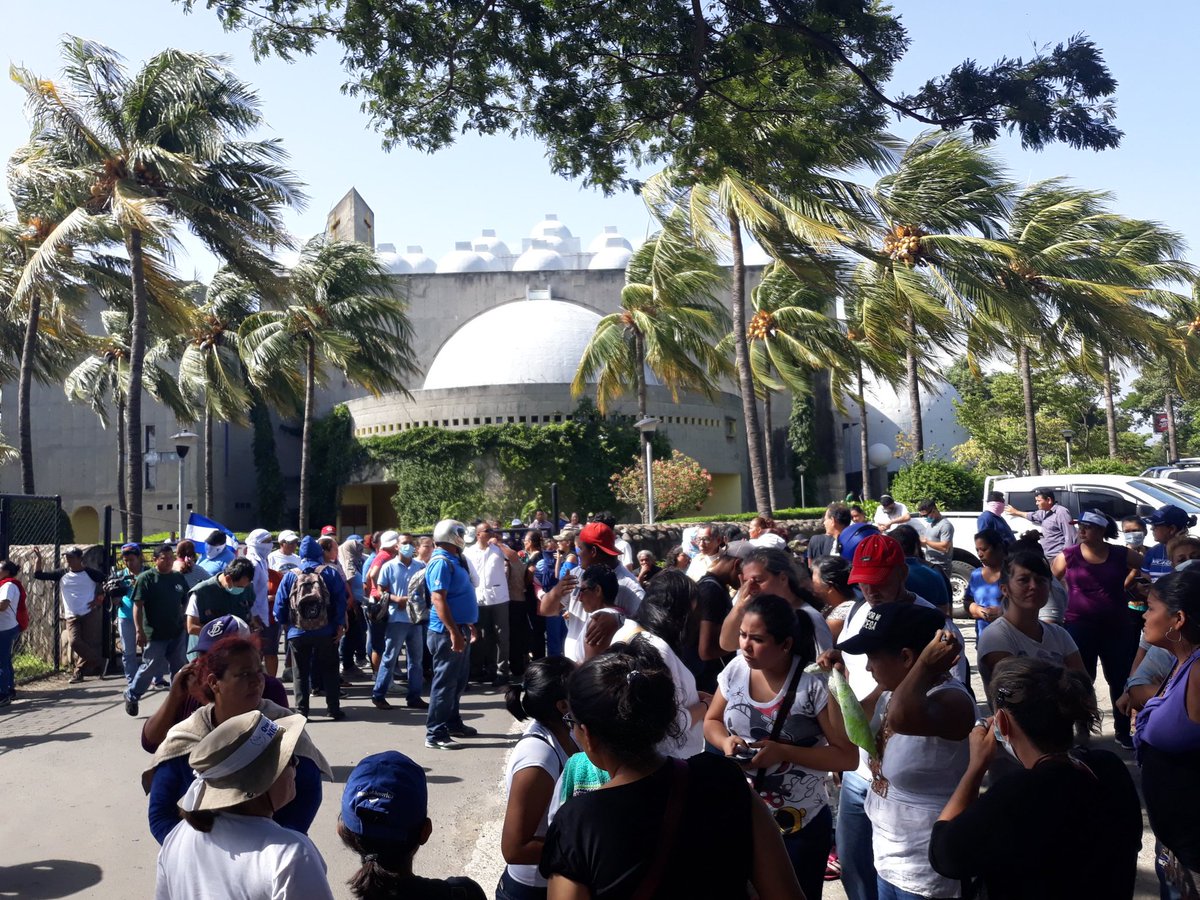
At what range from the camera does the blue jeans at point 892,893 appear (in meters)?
3.27

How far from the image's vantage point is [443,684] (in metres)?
8.48

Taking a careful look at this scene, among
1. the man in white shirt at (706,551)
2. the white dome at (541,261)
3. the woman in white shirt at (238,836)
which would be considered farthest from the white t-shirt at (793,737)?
the white dome at (541,261)

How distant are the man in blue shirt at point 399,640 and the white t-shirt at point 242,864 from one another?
7.36 meters

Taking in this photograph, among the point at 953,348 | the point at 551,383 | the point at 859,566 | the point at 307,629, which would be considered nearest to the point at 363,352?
the point at 551,383

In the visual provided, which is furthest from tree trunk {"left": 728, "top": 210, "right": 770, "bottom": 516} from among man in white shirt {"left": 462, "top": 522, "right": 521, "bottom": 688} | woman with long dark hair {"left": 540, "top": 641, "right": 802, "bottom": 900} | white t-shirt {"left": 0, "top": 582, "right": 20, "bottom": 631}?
woman with long dark hair {"left": 540, "top": 641, "right": 802, "bottom": 900}

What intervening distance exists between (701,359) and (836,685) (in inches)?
989

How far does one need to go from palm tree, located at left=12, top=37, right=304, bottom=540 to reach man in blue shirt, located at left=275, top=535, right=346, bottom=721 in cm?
867

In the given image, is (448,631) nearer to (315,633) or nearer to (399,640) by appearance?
(315,633)

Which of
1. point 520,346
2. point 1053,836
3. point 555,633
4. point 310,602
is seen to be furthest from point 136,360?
point 520,346

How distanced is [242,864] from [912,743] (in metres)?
2.05

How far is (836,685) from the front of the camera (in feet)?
11.6

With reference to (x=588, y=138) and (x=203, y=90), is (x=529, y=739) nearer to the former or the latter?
(x=588, y=138)

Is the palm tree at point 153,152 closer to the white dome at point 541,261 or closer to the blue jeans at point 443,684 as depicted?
the blue jeans at point 443,684

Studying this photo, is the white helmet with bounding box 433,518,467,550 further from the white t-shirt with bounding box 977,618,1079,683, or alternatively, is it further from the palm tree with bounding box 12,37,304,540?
the palm tree with bounding box 12,37,304,540
